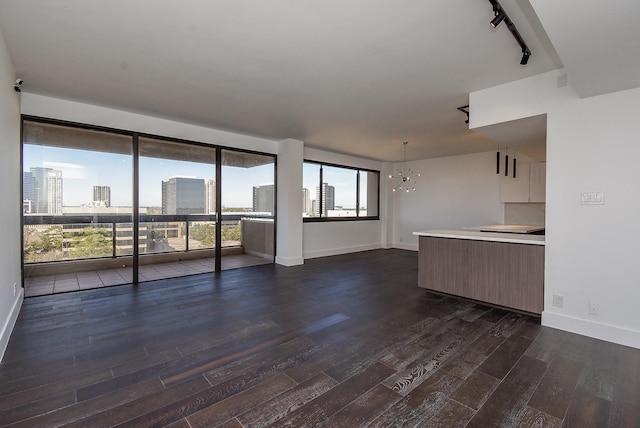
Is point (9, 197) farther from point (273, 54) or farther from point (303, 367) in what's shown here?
point (303, 367)

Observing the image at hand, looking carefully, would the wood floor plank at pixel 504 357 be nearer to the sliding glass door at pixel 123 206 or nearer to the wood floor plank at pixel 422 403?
the wood floor plank at pixel 422 403

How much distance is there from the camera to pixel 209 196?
5496mm

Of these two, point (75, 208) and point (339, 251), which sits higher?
point (75, 208)

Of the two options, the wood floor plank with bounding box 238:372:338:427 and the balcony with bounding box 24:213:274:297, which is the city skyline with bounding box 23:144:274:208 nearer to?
the balcony with bounding box 24:213:274:297

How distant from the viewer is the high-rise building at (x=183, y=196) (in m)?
5.04

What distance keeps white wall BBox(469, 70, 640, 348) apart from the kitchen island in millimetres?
150

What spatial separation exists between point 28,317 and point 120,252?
A: 1598 millimetres

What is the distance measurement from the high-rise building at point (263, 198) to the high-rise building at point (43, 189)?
3115mm

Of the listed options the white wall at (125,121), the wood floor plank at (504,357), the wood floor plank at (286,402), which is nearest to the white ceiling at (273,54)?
the white wall at (125,121)

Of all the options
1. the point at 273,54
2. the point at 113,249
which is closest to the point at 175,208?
the point at 113,249

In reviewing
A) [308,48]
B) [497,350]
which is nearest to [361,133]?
[308,48]

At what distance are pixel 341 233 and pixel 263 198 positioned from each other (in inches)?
94.8

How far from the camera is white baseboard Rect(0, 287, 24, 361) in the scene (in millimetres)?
2355

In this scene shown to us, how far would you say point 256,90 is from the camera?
3.59 metres
